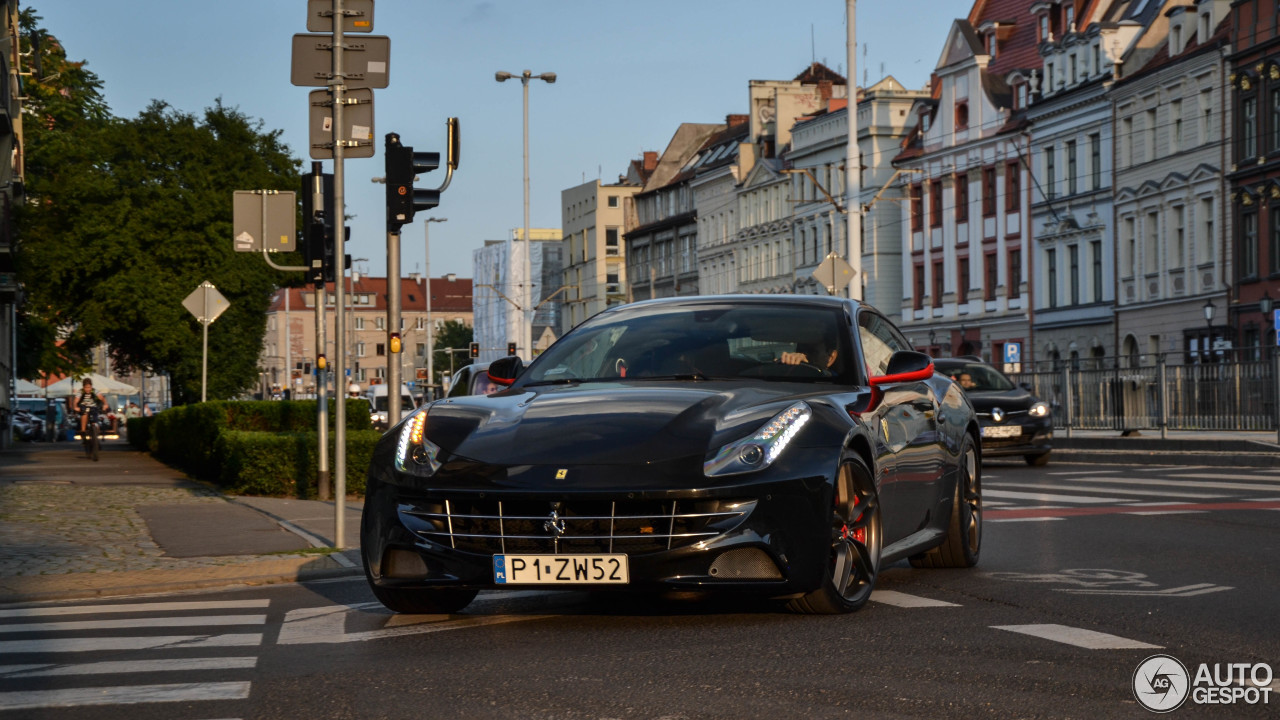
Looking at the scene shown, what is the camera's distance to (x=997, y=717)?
541 cm

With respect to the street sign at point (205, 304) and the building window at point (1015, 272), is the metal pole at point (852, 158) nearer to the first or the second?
the street sign at point (205, 304)

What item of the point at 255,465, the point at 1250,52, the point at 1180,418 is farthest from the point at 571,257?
the point at 255,465

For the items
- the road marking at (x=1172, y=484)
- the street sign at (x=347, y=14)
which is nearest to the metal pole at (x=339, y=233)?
the street sign at (x=347, y=14)

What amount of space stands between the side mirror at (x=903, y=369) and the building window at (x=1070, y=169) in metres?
58.0

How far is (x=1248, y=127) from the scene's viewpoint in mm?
53500

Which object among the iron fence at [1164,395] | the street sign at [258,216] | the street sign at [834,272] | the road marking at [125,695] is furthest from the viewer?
the street sign at [834,272]

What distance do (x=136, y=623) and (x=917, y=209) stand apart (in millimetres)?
70236

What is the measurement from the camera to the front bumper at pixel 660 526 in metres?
7.18

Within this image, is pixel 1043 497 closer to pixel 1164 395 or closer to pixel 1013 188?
pixel 1164 395

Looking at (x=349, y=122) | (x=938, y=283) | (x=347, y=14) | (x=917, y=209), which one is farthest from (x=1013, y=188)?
(x=349, y=122)

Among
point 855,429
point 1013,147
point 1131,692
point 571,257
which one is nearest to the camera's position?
point 1131,692

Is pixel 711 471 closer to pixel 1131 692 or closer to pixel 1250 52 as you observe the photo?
pixel 1131 692

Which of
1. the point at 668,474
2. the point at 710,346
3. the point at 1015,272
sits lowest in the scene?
the point at 668,474

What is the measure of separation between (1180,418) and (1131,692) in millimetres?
26228
